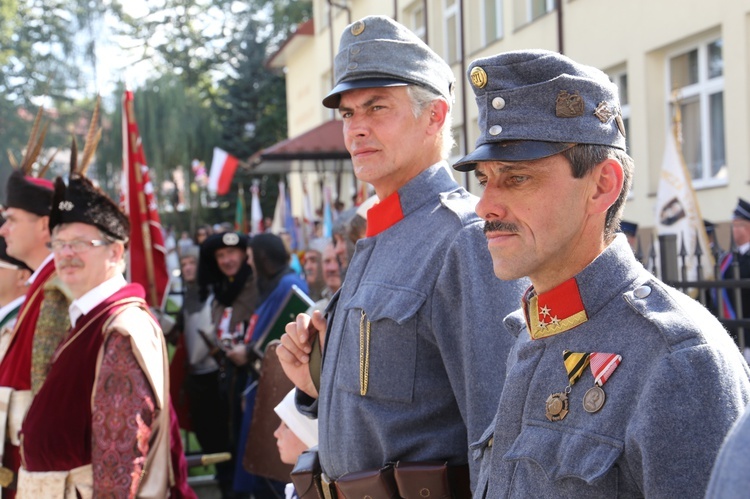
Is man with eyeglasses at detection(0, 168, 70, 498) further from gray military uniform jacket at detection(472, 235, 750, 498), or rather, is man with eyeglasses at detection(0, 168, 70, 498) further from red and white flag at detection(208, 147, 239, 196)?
red and white flag at detection(208, 147, 239, 196)

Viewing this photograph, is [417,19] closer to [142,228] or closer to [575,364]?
[142,228]

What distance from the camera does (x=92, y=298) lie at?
411cm

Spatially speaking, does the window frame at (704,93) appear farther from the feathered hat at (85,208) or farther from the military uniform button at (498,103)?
the military uniform button at (498,103)

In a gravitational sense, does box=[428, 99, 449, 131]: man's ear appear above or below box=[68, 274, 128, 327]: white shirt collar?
above

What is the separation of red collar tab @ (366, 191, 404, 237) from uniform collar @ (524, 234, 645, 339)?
3.19 ft

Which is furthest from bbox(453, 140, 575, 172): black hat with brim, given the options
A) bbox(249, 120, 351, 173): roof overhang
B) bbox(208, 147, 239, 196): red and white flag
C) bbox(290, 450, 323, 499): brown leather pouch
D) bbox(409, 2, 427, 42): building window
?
bbox(409, 2, 427, 42): building window

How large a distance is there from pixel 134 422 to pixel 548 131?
252 centimetres

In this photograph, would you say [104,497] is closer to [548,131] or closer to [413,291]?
[413,291]

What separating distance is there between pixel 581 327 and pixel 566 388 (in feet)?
0.41

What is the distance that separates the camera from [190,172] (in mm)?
36281

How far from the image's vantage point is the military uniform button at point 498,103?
187 cm

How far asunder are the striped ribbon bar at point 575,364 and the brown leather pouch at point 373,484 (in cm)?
82

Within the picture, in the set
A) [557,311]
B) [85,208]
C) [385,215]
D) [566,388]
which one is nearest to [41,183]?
[85,208]

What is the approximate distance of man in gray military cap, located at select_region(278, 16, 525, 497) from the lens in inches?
94.4
